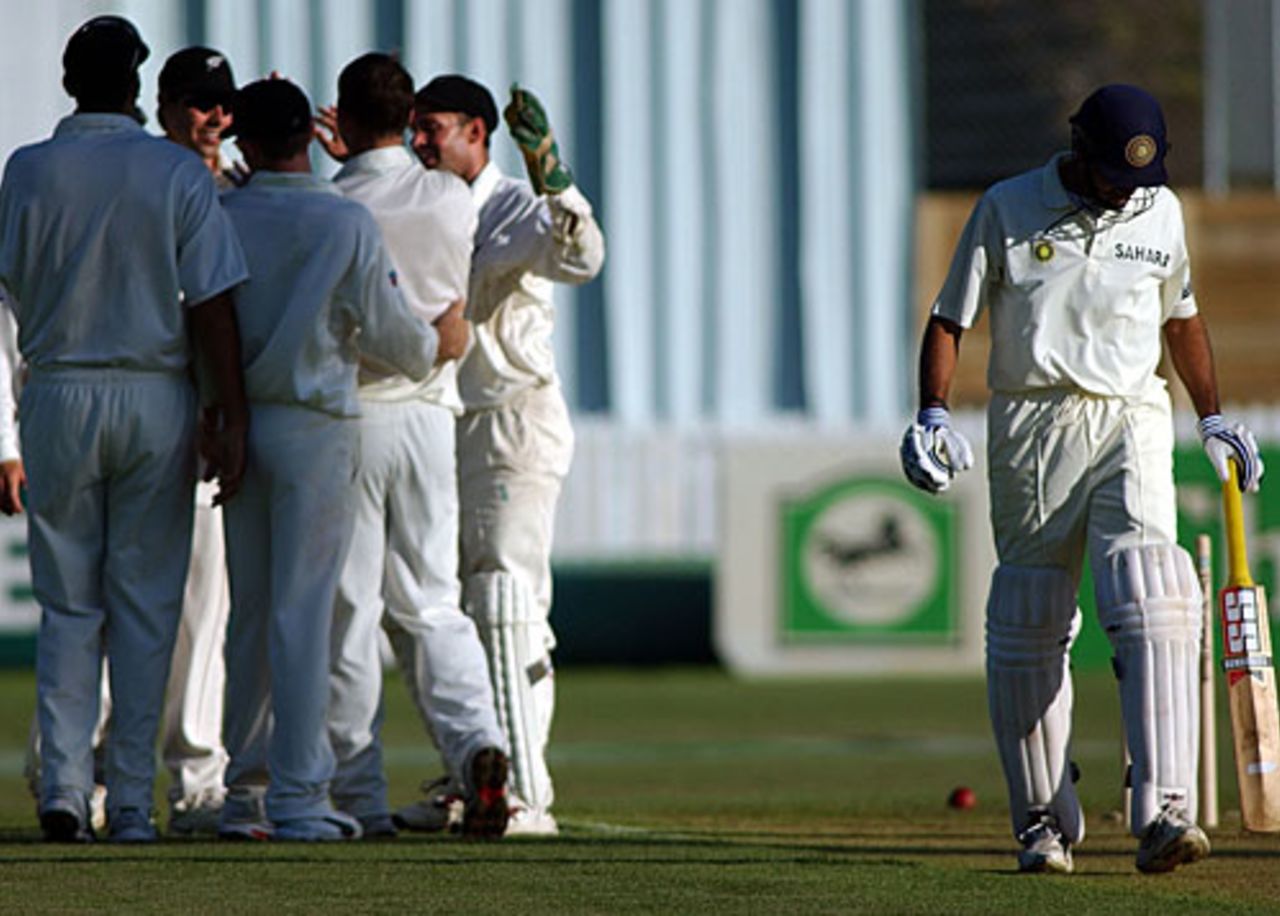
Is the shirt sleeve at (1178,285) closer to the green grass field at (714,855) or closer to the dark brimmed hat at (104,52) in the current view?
the green grass field at (714,855)

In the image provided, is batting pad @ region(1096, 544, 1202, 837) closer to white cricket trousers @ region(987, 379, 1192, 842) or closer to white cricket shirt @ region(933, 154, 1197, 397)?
white cricket trousers @ region(987, 379, 1192, 842)

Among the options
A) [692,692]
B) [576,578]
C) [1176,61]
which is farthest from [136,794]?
[1176,61]

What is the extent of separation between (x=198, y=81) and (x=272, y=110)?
1.60 feet

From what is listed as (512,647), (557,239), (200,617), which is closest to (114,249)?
(557,239)

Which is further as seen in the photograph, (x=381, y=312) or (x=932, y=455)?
(x=381, y=312)

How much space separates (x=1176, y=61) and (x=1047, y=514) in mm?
18741

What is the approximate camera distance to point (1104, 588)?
697cm

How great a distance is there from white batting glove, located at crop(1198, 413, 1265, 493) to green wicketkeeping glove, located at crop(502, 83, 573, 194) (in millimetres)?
1769

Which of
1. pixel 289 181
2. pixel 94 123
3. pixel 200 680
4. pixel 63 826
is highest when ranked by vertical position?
pixel 94 123

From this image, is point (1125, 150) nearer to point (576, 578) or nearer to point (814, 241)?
point (576, 578)

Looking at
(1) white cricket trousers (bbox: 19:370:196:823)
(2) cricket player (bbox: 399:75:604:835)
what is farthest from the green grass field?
(2) cricket player (bbox: 399:75:604:835)

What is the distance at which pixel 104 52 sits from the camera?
7.56 metres

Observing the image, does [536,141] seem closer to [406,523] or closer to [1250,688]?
[406,523]

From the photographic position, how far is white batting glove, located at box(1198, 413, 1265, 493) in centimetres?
727
